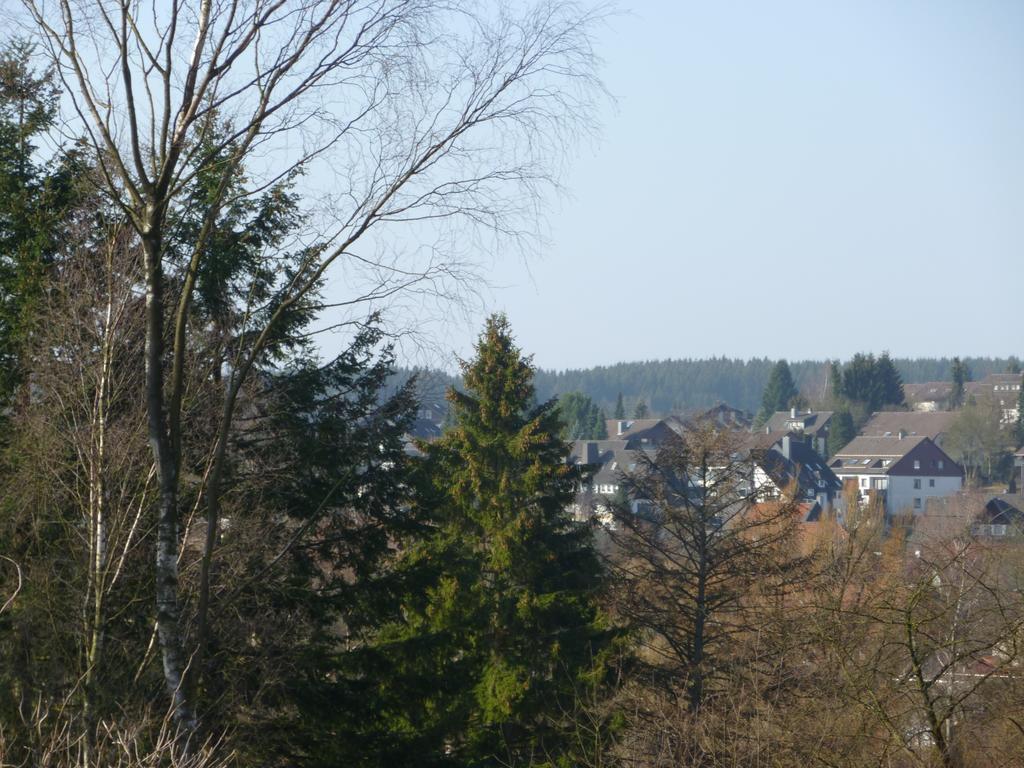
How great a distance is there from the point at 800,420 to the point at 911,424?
746 inches

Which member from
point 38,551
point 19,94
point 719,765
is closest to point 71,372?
point 38,551

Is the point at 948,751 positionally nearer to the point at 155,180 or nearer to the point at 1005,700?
the point at 1005,700

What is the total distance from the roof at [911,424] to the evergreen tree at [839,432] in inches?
56.8

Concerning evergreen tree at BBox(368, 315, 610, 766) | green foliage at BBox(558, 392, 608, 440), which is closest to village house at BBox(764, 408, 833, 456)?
green foliage at BBox(558, 392, 608, 440)

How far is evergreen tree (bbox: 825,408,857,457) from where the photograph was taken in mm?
96812

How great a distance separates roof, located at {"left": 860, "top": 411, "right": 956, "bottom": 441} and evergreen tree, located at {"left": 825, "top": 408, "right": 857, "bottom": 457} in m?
1.44

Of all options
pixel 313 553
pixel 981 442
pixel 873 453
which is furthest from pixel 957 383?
pixel 313 553

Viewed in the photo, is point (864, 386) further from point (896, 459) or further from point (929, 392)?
point (929, 392)

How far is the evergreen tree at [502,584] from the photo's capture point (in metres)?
19.0

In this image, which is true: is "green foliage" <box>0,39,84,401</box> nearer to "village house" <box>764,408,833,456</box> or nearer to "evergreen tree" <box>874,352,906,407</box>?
"village house" <box>764,408,833,456</box>

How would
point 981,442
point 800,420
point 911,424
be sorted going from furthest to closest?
point 800,420 → point 911,424 → point 981,442

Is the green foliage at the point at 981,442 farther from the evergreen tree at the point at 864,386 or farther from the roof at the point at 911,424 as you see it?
the evergreen tree at the point at 864,386

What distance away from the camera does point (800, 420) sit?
11412 centimetres

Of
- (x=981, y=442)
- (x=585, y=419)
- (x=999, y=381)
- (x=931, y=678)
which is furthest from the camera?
(x=999, y=381)
